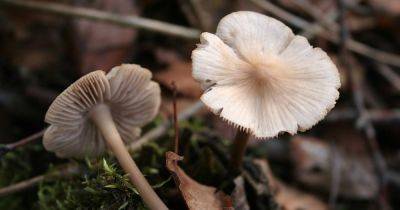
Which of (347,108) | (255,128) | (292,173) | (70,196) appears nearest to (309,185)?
(292,173)

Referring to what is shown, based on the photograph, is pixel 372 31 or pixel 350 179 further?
pixel 372 31

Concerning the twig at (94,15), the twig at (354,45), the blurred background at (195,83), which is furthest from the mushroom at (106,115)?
the twig at (354,45)

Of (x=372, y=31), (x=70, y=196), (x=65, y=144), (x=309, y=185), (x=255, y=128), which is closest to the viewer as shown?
(x=255, y=128)

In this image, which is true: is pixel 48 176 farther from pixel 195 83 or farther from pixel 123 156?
pixel 195 83

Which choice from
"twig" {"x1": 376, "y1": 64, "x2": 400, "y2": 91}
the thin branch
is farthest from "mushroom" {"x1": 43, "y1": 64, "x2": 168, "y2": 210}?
"twig" {"x1": 376, "y1": 64, "x2": 400, "y2": 91}

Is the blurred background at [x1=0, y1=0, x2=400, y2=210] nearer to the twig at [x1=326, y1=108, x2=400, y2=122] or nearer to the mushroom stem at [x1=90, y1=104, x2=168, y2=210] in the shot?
the twig at [x1=326, y1=108, x2=400, y2=122]

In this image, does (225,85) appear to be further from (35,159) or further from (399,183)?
(399,183)

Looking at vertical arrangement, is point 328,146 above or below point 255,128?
below
